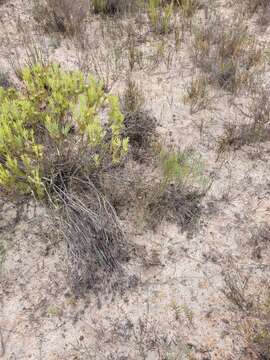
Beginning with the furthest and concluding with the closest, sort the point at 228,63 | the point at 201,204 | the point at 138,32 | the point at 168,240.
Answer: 1. the point at 138,32
2. the point at 228,63
3. the point at 201,204
4. the point at 168,240

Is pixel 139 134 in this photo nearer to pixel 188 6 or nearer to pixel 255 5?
pixel 188 6

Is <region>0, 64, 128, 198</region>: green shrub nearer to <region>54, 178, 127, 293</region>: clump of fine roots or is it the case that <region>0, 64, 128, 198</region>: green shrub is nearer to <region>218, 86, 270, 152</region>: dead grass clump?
<region>54, 178, 127, 293</region>: clump of fine roots

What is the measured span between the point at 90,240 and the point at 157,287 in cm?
52

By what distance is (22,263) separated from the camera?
2258 millimetres

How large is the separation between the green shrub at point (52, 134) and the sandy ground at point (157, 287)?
1.07ft

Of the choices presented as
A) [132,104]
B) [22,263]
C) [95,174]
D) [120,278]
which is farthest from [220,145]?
[22,263]

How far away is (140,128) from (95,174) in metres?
0.63

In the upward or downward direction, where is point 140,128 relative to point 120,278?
upward

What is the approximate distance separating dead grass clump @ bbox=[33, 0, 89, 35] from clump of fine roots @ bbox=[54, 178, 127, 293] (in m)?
2.15

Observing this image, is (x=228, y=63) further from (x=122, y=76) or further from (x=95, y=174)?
(x=95, y=174)

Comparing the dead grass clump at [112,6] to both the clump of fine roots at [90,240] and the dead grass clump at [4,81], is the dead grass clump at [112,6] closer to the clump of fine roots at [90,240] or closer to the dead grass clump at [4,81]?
the dead grass clump at [4,81]

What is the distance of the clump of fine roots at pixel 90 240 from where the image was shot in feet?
7.09

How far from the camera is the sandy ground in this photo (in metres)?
1.98

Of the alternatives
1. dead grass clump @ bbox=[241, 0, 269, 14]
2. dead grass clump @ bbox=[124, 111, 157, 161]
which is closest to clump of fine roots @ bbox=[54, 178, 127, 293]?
Answer: dead grass clump @ bbox=[124, 111, 157, 161]
